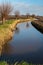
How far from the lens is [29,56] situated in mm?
15047

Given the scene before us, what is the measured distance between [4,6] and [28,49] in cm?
2998

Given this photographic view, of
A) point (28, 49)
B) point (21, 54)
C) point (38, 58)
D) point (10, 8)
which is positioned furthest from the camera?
point (10, 8)

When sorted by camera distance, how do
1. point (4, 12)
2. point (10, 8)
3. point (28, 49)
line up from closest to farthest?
point (28, 49) < point (4, 12) < point (10, 8)

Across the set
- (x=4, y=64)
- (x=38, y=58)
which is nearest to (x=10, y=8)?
(x=38, y=58)

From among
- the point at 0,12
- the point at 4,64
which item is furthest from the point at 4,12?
the point at 4,64

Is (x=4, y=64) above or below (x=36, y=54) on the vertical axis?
above

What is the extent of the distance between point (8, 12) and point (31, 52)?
28.1m

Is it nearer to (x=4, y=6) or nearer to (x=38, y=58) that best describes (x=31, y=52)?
(x=38, y=58)

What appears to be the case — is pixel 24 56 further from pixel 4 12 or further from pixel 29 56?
pixel 4 12

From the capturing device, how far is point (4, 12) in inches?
1681

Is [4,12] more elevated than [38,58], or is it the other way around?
[38,58]

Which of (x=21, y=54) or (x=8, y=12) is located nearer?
(x=21, y=54)

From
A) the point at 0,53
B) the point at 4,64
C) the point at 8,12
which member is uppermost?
the point at 4,64

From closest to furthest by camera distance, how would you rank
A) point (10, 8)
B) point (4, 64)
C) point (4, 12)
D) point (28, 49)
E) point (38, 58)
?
point (4, 64), point (38, 58), point (28, 49), point (4, 12), point (10, 8)
